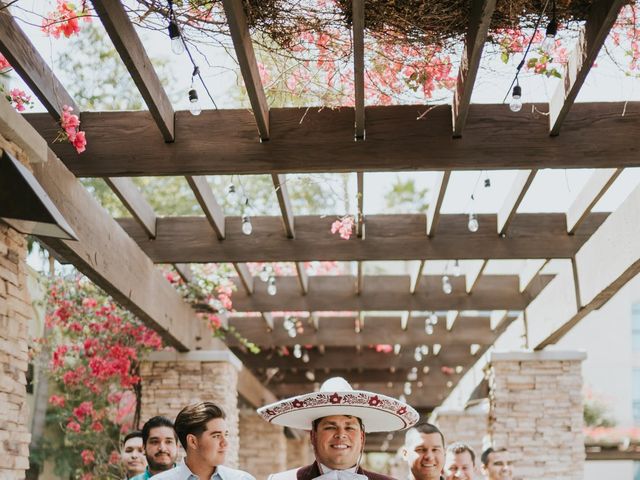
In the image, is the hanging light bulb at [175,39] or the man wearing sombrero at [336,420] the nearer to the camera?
the man wearing sombrero at [336,420]

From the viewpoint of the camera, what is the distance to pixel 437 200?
6.46 m

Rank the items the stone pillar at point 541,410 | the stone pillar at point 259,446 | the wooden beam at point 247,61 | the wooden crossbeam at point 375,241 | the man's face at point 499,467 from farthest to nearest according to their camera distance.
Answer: the stone pillar at point 259,446 → the stone pillar at point 541,410 → the wooden crossbeam at point 375,241 → the man's face at point 499,467 → the wooden beam at point 247,61

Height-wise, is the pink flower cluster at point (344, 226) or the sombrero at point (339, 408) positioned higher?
the pink flower cluster at point (344, 226)

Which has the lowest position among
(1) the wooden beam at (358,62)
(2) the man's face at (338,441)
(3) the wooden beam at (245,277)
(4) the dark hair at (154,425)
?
(2) the man's face at (338,441)

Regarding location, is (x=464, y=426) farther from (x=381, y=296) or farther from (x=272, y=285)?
(x=272, y=285)

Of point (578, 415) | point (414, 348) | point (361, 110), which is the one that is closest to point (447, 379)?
point (414, 348)

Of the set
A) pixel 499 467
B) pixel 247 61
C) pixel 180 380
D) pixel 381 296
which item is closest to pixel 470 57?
pixel 247 61

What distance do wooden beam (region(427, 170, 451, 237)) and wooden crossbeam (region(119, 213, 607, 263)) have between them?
209 mm

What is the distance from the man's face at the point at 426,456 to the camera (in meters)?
4.64

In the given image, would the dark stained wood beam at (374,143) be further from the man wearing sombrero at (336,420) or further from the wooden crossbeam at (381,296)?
the wooden crossbeam at (381,296)

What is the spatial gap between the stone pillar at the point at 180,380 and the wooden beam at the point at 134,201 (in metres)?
Result: 2.51

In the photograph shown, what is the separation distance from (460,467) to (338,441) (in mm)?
2451

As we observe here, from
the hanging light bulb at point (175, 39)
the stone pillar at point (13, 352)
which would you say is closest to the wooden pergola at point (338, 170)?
the hanging light bulb at point (175, 39)

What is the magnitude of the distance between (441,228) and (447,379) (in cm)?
835
